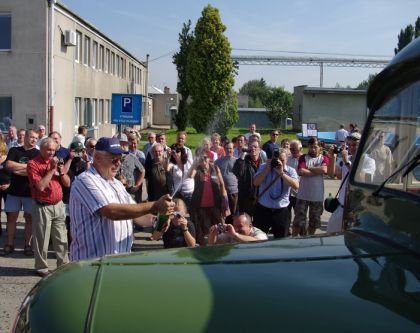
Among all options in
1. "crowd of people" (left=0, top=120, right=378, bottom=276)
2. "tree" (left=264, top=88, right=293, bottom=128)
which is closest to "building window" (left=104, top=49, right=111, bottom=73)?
"tree" (left=264, top=88, right=293, bottom=128)

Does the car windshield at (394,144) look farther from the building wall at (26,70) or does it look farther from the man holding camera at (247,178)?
the building wall at (26,70)

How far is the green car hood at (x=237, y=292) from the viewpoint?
1610mm

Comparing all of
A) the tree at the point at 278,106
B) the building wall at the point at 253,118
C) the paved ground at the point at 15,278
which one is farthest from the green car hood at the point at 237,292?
the building wall at the point at 253,118

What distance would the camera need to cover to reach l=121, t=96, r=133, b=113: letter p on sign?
12836mm

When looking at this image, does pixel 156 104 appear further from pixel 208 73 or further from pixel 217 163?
pixel 217 163

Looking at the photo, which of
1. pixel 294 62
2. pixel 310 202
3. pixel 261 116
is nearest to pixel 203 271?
pixel 310 202

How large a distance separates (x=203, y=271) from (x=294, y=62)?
277 ft

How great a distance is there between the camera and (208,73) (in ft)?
111

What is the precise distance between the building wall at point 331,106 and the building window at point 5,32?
84.3 feet

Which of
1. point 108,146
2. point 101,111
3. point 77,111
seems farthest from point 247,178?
point 101,111

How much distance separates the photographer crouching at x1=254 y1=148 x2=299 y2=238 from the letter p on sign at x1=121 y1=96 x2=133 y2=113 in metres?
5.93

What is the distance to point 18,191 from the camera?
26.3 ft

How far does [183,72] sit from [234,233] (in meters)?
37.0

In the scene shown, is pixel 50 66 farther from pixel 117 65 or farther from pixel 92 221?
pixel 117 65
